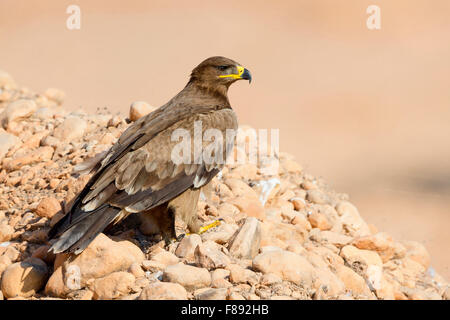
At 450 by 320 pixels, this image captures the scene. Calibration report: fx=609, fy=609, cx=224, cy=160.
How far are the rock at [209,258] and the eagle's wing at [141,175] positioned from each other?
655 mm

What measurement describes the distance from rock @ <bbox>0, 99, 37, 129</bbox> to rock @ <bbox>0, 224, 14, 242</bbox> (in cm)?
256

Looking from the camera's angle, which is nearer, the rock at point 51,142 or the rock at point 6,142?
the rock at point 51,142

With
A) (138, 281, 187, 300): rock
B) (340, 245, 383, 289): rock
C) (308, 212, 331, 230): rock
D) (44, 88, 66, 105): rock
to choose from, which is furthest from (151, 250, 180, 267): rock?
(44, 88, 66, 105): rock

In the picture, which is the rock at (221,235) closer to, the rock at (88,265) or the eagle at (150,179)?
the eagle at (150,179)

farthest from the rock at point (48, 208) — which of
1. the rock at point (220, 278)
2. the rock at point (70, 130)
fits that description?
the rock at point (220, 278)

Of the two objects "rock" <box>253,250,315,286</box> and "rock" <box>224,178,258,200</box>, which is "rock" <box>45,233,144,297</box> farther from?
"rock" <box>224,178,258,200</box>

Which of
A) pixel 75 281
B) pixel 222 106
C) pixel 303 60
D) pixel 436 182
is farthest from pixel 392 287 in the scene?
pixel 303 60

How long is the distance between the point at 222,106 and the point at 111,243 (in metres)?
2.20

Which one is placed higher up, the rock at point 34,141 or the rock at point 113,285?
the rock at point 34,141

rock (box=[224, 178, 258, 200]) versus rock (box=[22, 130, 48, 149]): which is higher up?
rock (box=[22, 130, 48, 149])

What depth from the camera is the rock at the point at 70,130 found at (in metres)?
7.87

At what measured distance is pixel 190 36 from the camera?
30.6 meters

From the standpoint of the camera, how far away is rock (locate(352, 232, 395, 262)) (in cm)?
692
